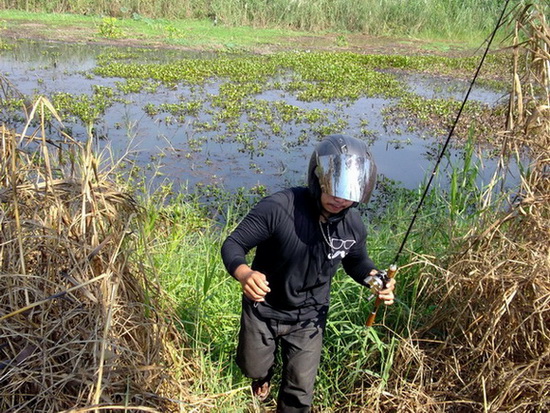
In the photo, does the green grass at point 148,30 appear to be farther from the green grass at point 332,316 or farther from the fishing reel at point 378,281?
the fishing reel at point 378,281

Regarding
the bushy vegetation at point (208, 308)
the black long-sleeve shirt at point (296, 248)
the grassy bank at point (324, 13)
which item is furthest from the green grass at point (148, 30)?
the black long-sleeve shirt at point (296, 248)

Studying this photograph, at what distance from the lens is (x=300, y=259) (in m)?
2.77

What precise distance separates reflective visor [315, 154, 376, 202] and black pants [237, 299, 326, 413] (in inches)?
32.5

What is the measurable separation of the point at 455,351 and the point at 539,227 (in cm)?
85

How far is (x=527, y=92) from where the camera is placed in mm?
3266

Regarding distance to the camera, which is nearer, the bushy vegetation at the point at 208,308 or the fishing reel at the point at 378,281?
the bushy vegetation at the point at 208,308

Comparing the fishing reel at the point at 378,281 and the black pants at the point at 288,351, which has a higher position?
the fishing reel at the point at 378,281

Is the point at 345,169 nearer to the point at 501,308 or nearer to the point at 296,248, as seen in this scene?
the point at 296,248

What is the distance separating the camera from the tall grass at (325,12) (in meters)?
19.2

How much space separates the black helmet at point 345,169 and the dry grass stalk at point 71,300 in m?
0.97

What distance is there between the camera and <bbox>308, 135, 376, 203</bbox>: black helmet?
2518 mm

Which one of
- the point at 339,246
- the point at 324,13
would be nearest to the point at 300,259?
the point at 339,246

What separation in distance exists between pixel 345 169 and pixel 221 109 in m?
7.84

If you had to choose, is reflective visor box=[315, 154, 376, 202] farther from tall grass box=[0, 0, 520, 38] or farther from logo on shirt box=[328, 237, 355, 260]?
tall grass box=[0, 0, 520, 38]
